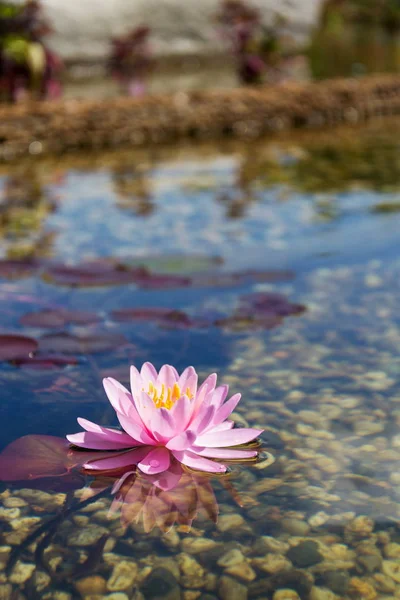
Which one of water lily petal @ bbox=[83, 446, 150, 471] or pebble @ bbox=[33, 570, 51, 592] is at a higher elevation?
water lily petal @ bbox=[83, 446, 150, 471]

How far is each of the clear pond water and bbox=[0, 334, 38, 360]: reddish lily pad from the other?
0.04 feet

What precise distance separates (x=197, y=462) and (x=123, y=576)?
0.23m

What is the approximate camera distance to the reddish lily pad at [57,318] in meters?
1.95

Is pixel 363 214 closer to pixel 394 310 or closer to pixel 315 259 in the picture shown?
pixel 315 259

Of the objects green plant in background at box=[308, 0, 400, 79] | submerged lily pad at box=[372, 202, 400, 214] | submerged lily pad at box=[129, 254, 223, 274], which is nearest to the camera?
submerged lily pad at box=[129, 254, 223, 274]

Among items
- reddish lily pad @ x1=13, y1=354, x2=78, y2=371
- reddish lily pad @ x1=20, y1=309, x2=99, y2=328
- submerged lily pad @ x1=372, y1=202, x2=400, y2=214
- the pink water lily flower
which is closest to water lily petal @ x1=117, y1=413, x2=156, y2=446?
the pink water lily flower

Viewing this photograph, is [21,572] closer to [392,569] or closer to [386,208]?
[392,569]

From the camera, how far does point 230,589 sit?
3.26 feet

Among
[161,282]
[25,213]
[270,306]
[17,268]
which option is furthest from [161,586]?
[25,213]

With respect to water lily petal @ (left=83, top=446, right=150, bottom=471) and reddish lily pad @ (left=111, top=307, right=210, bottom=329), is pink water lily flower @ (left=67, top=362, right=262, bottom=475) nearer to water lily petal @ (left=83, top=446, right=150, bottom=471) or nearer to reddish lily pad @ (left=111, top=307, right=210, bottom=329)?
water lily petal @ (left=83, top=446, right=150, bottom=471)

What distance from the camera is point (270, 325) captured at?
2.06 metres

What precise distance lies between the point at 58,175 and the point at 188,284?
8.52 ft

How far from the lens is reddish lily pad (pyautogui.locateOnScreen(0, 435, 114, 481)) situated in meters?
1.22

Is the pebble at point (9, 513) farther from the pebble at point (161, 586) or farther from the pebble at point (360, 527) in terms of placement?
the pebble at point (360, 527)
